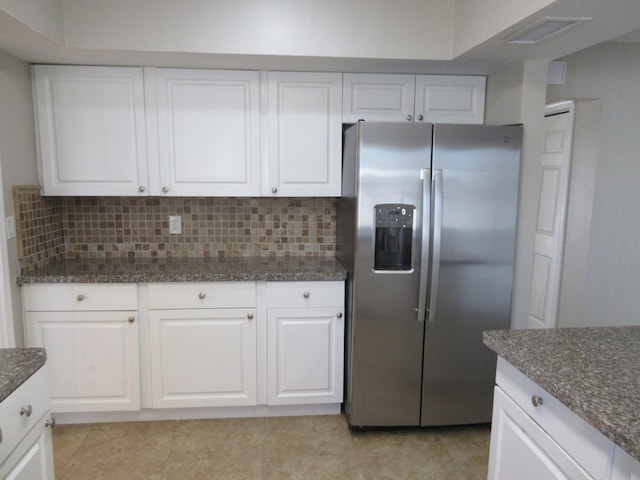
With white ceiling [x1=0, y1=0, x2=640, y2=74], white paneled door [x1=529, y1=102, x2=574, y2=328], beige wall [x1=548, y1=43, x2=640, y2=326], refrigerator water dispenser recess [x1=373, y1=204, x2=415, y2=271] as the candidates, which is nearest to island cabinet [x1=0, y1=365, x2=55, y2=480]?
white ceiling [x1=0, y1=0, x2=640, y2=74]

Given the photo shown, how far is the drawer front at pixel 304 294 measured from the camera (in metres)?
2.51

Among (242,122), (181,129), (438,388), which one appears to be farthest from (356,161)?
(438,388)

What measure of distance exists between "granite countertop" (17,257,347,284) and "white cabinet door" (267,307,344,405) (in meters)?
0.22

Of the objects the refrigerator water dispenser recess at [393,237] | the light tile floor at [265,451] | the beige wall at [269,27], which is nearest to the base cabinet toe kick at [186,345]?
the light tile floor at [265,451]

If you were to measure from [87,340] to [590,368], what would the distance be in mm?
2392

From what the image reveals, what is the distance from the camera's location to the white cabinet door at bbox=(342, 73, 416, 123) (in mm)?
2607

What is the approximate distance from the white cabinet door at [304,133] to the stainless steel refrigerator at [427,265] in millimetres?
235

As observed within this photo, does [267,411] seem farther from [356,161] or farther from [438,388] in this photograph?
[356,161]

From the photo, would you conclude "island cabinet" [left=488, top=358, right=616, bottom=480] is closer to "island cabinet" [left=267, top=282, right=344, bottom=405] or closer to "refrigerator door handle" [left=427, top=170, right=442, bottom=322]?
"refrigerator door handle" [left=427, top=170, right=442, bottom=322]

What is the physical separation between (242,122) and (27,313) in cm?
159

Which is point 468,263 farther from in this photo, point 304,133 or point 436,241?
point 304,133

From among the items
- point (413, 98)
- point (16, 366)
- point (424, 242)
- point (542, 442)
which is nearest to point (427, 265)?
point (424, 242)

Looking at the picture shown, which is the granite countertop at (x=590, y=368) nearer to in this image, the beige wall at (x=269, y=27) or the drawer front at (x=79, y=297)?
the beige wall at (x=269, y=27)

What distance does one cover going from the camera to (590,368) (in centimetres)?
126
